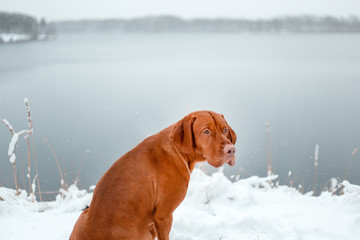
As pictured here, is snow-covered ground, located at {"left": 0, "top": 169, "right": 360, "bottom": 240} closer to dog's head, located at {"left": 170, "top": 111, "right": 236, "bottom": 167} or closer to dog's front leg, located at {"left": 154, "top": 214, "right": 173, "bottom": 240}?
dog's front leg, located at {"left": 154, "top": 214, "right": 173, "bottom": 240}

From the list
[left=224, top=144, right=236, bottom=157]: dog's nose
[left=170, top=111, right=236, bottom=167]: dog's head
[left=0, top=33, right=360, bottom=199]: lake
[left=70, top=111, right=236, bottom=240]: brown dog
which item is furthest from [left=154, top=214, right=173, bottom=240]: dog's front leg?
[left=0, top=33, right=360, bottom=199]: lake

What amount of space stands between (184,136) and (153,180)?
403 millimetres

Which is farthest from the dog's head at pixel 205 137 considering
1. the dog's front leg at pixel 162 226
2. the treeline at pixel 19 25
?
the treeline at pixel 19 25

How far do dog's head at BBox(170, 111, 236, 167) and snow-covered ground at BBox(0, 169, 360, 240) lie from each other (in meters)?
1.38

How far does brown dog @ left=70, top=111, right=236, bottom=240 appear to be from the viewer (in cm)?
220

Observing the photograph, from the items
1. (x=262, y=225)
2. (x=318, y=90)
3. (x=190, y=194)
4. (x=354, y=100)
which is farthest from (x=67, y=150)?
(x=318, y=90)

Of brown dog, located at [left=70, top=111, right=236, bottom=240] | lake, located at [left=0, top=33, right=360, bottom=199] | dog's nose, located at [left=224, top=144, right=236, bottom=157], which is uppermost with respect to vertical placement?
dog's nose, located at [left=224, top=144, right=236, bottom=157]

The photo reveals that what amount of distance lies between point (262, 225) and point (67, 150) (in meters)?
7.38

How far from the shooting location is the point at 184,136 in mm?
2443

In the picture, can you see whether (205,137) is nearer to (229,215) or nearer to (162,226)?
(162,226)

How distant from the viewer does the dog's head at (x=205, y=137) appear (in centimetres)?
236

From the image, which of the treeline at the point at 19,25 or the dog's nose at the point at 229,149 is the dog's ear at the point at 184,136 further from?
the treeline at the point at 19,25

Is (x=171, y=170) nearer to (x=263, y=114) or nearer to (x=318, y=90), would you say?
(x=263, y=114)

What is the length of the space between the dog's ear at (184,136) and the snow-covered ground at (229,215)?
1.38 m
